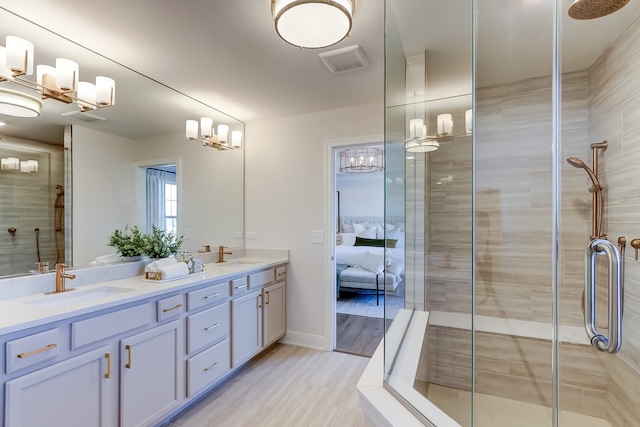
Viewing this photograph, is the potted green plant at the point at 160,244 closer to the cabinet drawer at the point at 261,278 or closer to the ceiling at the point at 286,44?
the cabinet drawer at the point at 261,278

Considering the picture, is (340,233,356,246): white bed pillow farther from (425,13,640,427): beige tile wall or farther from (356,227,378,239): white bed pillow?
(425,13,640,427): beige tile wall

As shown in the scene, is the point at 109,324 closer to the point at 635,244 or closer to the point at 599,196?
the point at 635,244

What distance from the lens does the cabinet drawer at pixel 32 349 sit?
1.17 meters

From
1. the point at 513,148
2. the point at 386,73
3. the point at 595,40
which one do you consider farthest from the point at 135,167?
the point at 595,40

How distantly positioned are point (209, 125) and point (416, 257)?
86.8 inches

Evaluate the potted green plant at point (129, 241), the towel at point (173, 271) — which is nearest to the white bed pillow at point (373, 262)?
the towel at point (173, 271)

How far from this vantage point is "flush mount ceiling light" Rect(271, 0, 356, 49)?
1.30m

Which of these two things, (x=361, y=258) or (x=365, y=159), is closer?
(x=361, y=258)

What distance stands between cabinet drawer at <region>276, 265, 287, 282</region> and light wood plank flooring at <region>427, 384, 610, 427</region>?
1.71 m

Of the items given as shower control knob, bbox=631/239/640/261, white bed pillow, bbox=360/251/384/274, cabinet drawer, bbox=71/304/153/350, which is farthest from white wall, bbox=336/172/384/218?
cabinet drawer, bbox=71/304/153/350

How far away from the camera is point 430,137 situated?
91.2 inches

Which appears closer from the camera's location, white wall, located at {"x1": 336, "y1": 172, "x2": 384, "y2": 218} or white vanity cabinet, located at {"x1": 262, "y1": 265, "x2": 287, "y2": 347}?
white vanity cabinet, located at {"x1": 262, "y1": 265, "x2": 287, "y2": 347}

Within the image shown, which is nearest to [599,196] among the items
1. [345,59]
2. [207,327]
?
[345,59]

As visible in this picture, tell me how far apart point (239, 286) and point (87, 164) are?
1.35 meters
